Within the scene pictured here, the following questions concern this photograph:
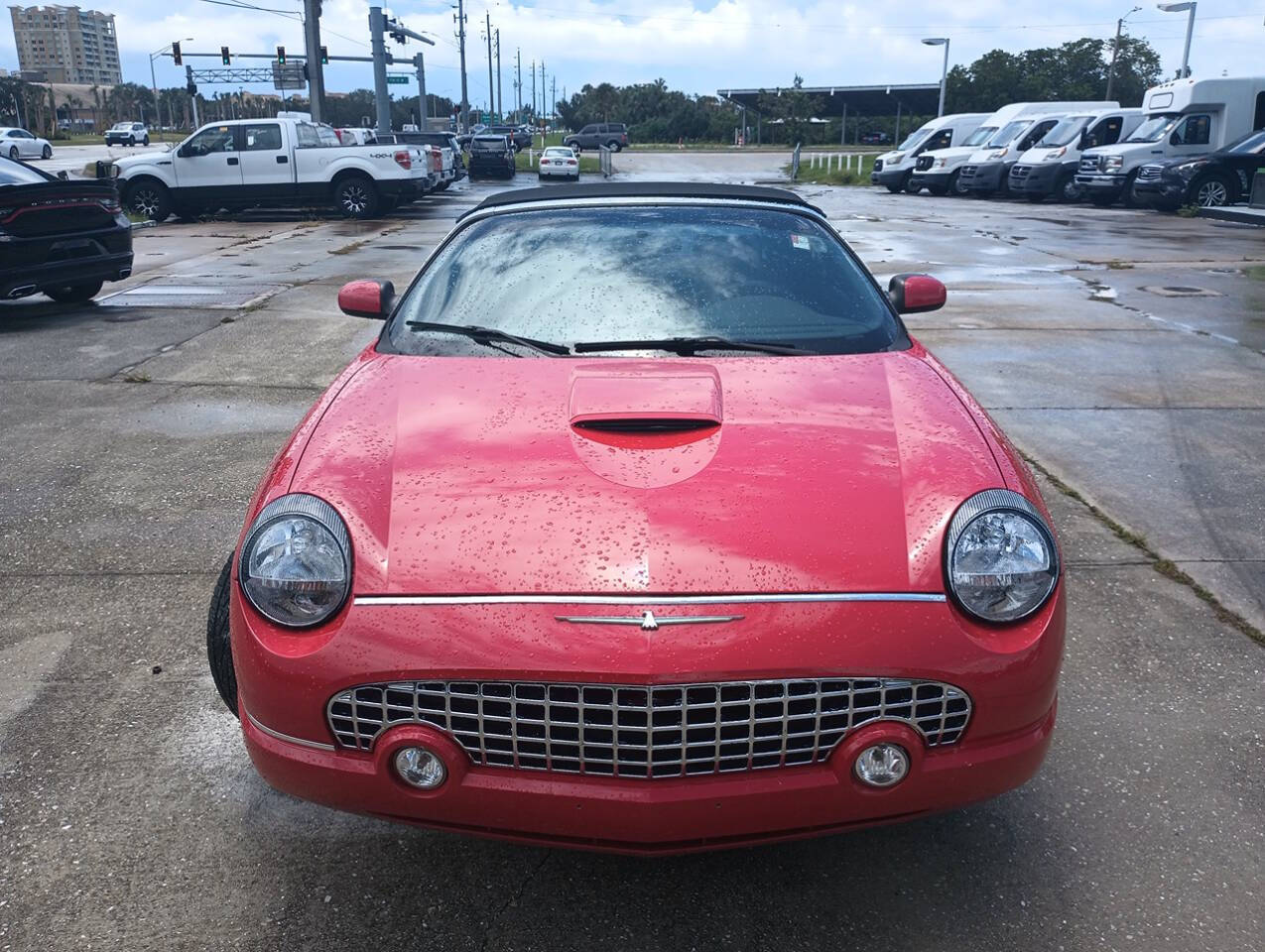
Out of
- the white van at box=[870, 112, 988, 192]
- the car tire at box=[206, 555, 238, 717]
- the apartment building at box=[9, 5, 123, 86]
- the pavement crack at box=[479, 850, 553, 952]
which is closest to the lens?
the pavement crack at box=[479, 850, 553, 952]

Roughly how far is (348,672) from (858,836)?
1.37 metres

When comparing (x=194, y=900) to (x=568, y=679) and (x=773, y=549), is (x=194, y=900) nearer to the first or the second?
(x=568, y=679)

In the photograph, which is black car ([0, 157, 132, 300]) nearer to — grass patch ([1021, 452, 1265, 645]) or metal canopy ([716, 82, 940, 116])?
grass patch ([1021, 452, 1265, 645])

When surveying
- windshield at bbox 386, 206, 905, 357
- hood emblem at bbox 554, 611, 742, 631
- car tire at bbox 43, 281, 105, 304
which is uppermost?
windshield at bbox 386, 206, 905, 357

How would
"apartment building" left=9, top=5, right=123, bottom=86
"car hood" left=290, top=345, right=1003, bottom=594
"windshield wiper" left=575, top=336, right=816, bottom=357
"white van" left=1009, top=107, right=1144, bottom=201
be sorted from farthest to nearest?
"apartment building" left=9, top=5, right=123, bottom=86
"white van" left=1009, top=107, right=1144, bottom=201
"windshield wiper" left=575, top=336, right=816, bottom=357
"car hood" left=290, top=345, right=1003, bottom=594

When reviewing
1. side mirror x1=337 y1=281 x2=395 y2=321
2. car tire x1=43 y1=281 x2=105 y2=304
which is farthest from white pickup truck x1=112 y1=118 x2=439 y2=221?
side mirror x1=337 y1=281 x2=395 y2=321

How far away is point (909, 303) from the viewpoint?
13.5 ft

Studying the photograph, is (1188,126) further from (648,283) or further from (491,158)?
(648,283)

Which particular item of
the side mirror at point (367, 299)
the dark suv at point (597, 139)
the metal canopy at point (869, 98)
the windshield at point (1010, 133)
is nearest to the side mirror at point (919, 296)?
the side mirror at point (367, 299)

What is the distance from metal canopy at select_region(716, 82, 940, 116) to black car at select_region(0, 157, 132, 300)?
70.1 m

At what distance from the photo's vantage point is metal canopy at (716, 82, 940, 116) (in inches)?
3012

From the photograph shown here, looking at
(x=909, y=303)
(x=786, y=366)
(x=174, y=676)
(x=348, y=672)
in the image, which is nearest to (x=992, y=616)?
(x=786, y=366)

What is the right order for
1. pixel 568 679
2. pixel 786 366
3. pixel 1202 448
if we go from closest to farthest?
pixel 568 679 → pixel 786 366 → pixel 1202 448

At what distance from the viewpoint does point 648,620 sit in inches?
78.7
